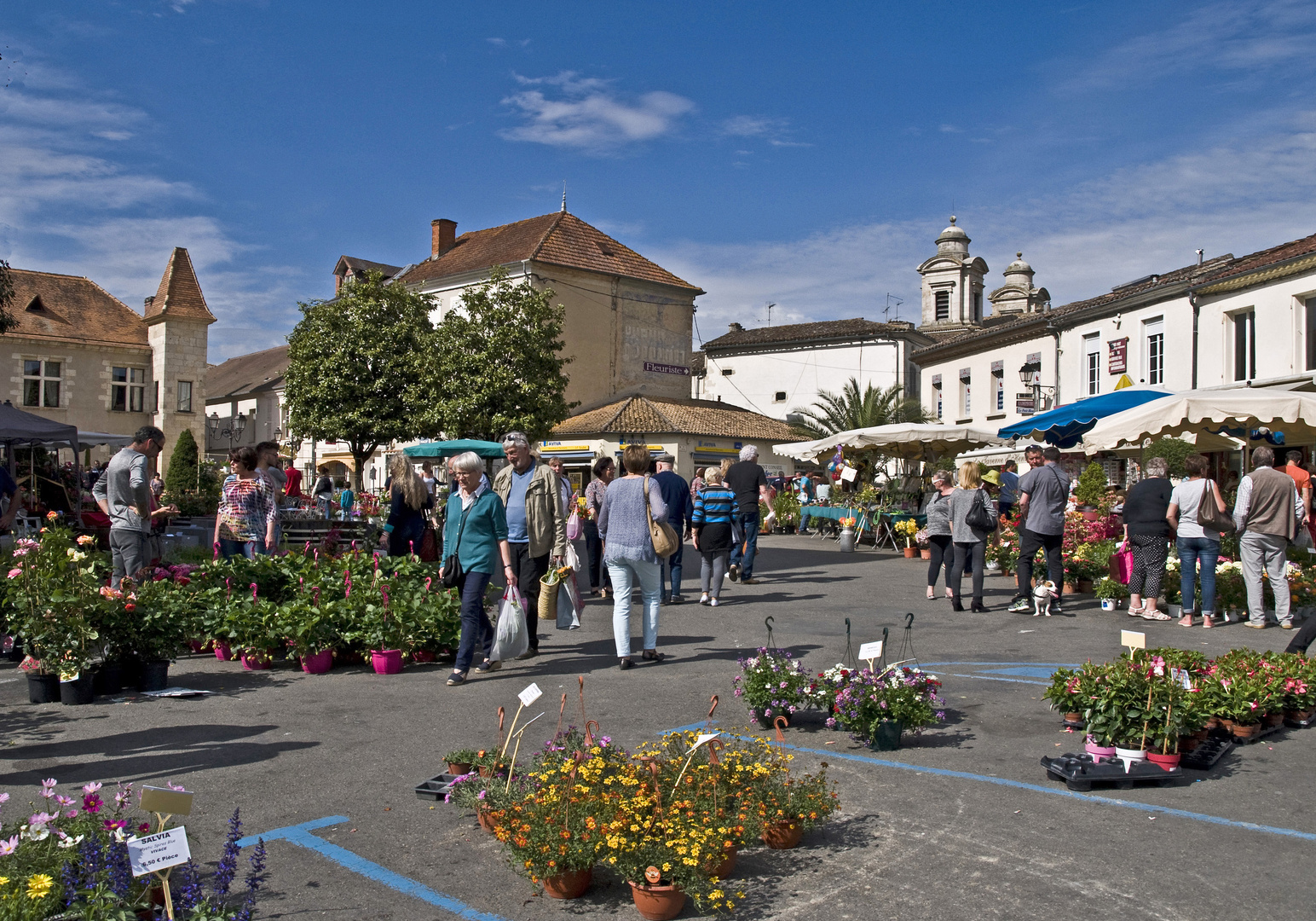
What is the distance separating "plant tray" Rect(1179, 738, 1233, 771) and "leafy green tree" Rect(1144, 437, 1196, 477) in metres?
9.22

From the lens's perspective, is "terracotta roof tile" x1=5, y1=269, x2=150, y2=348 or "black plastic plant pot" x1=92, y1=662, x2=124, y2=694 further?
"terracotta roof tile" x1=5, y1=269, x2=150, y2=348

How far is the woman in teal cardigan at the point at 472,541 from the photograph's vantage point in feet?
25.1

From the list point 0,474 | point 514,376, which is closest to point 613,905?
point 0,474

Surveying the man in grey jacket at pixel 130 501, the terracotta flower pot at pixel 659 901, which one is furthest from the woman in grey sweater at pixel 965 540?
the terracotta flower pot at pixel 659 901

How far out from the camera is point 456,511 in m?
7.89

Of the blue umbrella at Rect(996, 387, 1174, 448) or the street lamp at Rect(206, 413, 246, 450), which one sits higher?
the street lamp at Rect(206, 413, 246, 450)

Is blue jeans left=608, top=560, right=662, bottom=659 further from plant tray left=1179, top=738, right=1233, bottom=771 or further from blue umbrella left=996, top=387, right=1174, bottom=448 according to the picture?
blue umbrella left=996, top=387, right=1174, bottom=448

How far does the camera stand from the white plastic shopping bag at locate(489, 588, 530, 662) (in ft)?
24.5

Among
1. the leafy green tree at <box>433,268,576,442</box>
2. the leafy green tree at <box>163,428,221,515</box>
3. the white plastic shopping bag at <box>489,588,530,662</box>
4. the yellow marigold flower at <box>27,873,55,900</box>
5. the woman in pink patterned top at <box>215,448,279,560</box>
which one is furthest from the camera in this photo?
the leafy green tree at <box>433,268,576,442</box>

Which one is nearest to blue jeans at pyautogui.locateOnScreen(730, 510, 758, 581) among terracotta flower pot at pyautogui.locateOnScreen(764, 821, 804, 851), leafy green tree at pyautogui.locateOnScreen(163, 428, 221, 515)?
terracotta flower pot at pyautogui.locateOnScreen(764, 821, 804, 851)

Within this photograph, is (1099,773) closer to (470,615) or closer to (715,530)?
(470,615)

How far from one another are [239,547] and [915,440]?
48.1 feet

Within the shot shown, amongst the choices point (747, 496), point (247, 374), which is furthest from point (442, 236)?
point (747, 496)

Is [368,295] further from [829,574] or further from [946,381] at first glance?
[829,574]
